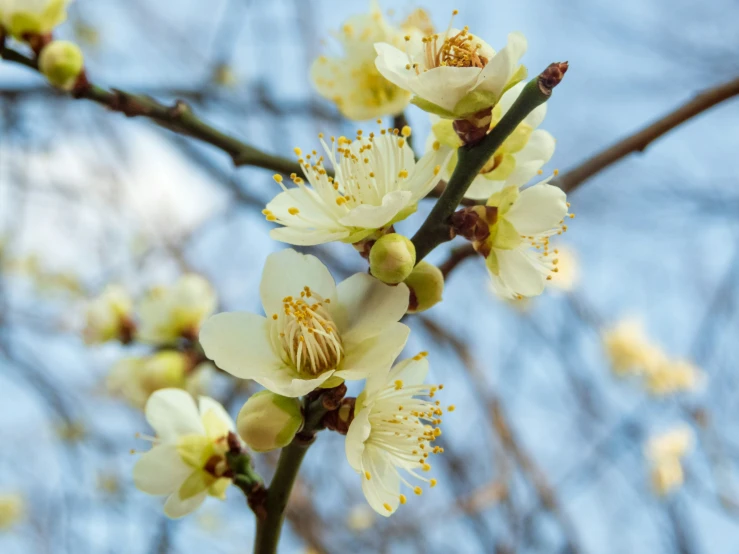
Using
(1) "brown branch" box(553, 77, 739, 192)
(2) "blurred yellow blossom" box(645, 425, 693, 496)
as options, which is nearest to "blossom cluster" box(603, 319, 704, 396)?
(2) "blurred yellow blossom" box(645, 425, 693, 496)

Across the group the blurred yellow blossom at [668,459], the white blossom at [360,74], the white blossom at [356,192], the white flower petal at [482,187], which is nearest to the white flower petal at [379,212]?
the white blossom at [356,192]

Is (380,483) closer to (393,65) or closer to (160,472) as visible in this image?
(160,472)

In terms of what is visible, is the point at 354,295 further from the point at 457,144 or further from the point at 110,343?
the point at 110,343

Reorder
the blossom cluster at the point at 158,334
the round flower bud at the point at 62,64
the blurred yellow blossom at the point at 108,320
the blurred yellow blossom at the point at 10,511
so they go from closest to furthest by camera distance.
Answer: the round flower bud at the point at 62,64
the blossom cluster at the point at 158,334
the blurred yellow blossom at the point at 108,320
the blurred yellow blossom at the point at 10,511

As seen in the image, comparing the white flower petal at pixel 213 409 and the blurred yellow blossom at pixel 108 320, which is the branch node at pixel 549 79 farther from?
the blurred yellow blossom at pixel 108 320

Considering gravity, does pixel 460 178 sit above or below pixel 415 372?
above

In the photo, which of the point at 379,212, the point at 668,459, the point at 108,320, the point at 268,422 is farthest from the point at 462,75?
the point at 668,459
